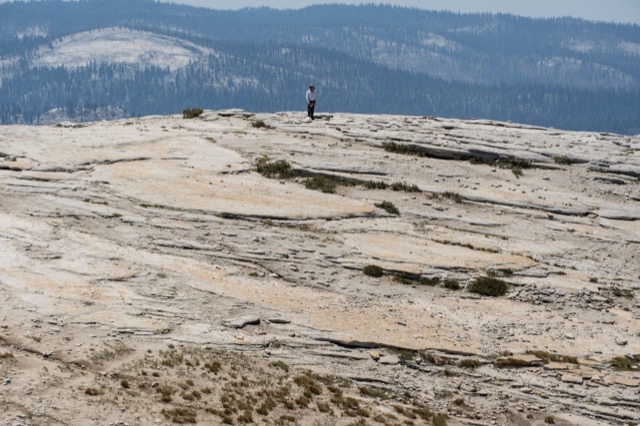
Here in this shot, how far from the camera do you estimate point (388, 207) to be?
139 feet

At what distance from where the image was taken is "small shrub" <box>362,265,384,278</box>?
3506cm

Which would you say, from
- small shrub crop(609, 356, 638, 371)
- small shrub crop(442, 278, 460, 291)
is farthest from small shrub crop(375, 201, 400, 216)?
small shrub crop(609, 356, 638, 371)

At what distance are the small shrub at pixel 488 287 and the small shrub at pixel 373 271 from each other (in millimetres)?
3806

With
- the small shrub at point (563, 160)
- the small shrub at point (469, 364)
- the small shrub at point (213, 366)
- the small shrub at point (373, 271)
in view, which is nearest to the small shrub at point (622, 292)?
the small shrub at point (469, 364)

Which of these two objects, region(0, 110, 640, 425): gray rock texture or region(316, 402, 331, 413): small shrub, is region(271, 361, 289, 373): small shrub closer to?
region(0, 110, 640, 425): gray rock texture

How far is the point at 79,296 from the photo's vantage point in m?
28.9

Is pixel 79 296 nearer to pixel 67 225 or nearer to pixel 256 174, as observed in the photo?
pixel 67 225

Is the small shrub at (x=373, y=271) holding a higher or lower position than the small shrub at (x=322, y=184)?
lower

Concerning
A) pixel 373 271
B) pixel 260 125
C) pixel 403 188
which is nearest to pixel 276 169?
pixel 403 188

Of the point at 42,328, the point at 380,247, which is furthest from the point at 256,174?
the point at 42,328

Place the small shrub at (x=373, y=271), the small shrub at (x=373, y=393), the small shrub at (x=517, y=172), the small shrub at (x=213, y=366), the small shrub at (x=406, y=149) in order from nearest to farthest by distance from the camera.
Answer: the small shrub at (x=213, y=366)
the small shrub at (x=373, y=393)
the small shrub at (x=373, y=271)
the small shrub at (x=517, y=172)
the small shrub at (x=406, y=149)

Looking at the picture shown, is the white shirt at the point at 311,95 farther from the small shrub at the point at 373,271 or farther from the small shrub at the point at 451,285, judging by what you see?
the small shrub at the point at 451,285

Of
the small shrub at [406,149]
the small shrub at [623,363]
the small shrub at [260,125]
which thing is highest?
the small shrub at [260,125]

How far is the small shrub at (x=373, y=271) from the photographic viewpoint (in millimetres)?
35062
